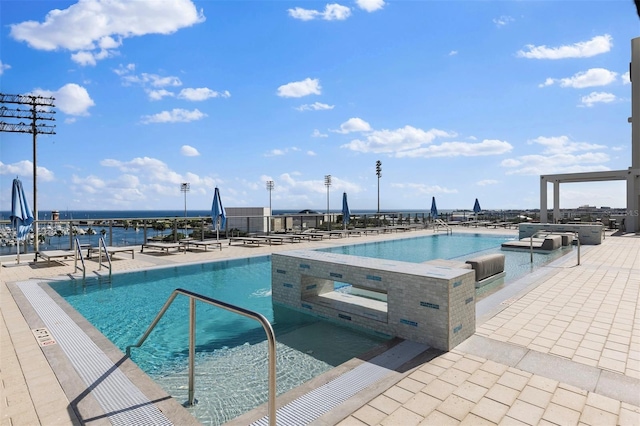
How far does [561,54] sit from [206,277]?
41.2 ft

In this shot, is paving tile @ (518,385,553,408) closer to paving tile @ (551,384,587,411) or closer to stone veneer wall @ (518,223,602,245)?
paving tile @ (551,384,587,411)

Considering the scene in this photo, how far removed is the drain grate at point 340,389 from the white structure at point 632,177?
21920mm

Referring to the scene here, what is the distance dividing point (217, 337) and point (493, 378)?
3.21m

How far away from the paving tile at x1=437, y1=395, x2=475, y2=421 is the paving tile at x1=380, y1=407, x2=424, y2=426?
0.22m

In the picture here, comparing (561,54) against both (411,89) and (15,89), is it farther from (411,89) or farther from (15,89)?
(15,89)

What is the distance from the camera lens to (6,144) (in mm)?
15547

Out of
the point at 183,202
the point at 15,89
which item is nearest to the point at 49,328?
the point at 15,89

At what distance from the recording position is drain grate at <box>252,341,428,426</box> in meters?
2.37

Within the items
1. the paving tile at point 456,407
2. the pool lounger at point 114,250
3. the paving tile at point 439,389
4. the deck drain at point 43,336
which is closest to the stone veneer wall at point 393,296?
the paving tile at point 439,389

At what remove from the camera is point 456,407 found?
244 centimetres

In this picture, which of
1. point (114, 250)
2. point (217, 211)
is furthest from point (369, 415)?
point (114, 250)

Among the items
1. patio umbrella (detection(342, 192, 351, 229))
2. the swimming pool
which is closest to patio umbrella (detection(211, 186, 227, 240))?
the swimming pool

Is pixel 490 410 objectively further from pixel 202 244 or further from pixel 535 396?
pixel 202 244

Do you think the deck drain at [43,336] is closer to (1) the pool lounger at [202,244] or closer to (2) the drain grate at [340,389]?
(2) the drain grate at [340,389]
